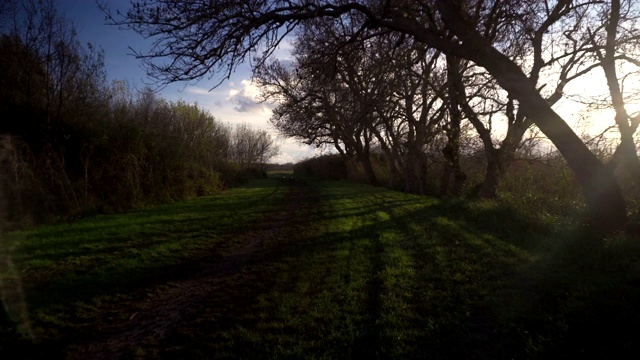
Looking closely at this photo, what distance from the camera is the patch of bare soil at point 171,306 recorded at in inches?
152

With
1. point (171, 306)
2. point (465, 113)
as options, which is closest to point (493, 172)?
point (465, 113)

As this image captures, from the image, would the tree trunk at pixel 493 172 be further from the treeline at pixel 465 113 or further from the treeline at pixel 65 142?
the treeline at pixel 65 142

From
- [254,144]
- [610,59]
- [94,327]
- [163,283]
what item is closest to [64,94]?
[163,283]

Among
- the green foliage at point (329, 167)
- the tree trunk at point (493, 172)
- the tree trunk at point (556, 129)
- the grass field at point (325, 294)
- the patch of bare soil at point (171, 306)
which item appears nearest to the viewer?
the grass field at point (325, 294)

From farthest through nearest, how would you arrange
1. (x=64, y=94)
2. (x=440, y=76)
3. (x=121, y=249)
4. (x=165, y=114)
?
(x=165, y=114) → (x=440, y=76) → (x=64, y=94) → (x=121, y=249)

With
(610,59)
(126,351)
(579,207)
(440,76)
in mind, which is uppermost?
(440,76)

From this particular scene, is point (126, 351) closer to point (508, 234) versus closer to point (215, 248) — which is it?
point (215, 248)

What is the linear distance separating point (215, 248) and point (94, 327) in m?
4.02

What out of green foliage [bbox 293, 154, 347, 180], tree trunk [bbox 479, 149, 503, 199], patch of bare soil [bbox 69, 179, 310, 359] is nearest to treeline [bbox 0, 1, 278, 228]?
patch of bare soil [bbox 69, 179, 310, 359]

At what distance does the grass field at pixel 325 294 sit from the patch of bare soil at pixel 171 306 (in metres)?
0.02

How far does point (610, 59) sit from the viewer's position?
8.27 meters

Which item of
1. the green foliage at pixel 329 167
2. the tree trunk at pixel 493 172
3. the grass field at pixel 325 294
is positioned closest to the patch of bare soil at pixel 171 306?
→ the grass field at pixel 325 294

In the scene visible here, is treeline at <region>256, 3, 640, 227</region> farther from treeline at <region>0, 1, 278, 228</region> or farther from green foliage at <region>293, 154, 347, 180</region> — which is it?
green foliage at <region>293, 154, 347, 180</region>

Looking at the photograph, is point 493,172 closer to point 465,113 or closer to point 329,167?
point 465,113
